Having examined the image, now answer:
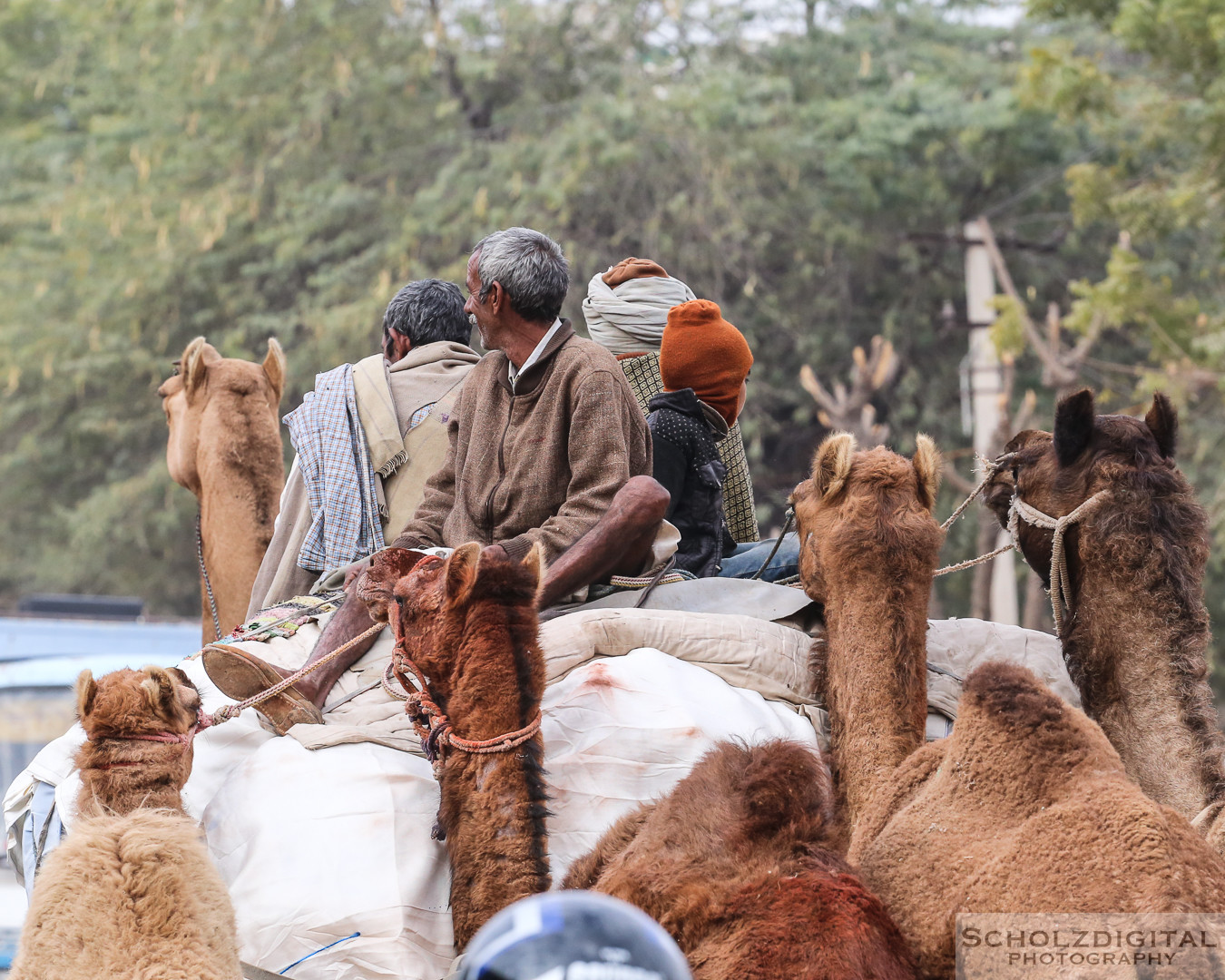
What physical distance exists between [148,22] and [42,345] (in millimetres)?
4122

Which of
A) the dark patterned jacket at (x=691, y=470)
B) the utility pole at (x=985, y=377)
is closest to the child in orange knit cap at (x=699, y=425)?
the dark patterned jacket at (x=691, y=470)

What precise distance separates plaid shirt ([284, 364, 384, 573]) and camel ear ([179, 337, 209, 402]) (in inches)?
28.4

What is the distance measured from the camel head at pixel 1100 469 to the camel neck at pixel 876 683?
383 millimetres

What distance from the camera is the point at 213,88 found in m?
16.2

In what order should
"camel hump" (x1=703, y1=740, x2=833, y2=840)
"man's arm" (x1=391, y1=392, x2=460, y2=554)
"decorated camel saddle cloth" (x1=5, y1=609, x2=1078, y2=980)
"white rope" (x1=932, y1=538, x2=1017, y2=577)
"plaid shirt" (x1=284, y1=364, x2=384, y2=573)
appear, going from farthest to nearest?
"plaid shirt" (x1=284, y1=364, x2=384, y2=573) → "man's arm" (x1=391, y1=392, x2=460, y2=554) → "white rope" (x1=932, y1=538, x2=1017, y2=577) → "decorated camel saddle cloth" (x1=5, y1=609, x2=1078, y2=980) → "camel hump" (x1=703, y1=740, x2=833, y2=840)

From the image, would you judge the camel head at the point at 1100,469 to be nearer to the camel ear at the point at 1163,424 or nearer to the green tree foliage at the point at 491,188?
the camel ear at the point at 1163,424

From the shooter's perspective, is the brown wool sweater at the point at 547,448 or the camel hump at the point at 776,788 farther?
the brown wool sweater at the point at 547,448

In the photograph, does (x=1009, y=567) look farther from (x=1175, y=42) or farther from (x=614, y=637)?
(x=614, y=637)

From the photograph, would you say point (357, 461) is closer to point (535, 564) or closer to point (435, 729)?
point (535, 564)

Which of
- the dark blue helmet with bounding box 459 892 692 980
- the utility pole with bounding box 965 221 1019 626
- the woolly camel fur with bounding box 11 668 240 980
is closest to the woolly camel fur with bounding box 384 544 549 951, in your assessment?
the woolly camel fur with bounding box 11 668 240 980

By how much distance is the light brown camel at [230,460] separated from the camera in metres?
5.07

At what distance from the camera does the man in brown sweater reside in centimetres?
356

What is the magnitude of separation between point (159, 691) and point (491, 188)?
496 inches

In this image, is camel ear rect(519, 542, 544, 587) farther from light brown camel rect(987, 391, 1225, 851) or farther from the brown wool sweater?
light brown camel rect(987, 391, 1225, 851)
